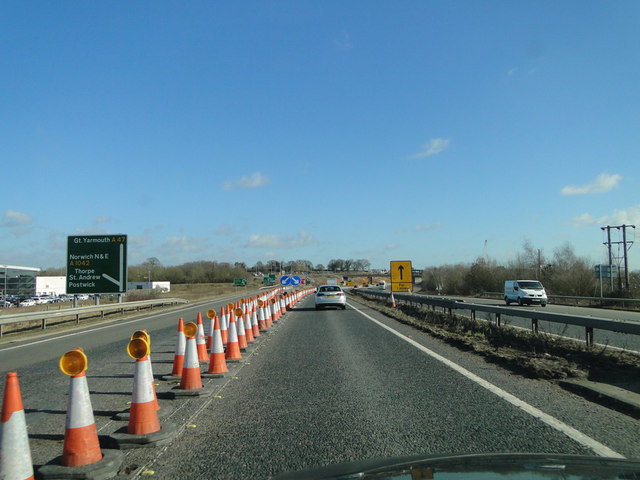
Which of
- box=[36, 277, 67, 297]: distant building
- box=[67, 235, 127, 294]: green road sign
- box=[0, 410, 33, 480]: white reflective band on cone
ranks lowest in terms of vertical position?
box=[36, 277, 67, 297]: distant building

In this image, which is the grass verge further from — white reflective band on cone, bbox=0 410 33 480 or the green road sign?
the green road sign

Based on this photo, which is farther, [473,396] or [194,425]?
[473,396]

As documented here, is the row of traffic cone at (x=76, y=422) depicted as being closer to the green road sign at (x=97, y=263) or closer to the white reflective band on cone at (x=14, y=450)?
the white reflective band on cone at (x=14, y=450)

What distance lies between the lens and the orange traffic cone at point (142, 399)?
5121mm

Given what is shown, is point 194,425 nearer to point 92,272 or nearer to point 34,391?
point 34,391

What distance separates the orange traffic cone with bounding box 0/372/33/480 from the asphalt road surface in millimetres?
883

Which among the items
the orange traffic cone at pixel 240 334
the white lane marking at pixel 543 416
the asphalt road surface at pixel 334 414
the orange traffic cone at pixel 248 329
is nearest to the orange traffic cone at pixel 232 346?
the asphalt road surface at pixel 334 414

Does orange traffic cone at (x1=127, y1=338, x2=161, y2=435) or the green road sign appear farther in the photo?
the green road sign

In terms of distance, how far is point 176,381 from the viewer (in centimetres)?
825

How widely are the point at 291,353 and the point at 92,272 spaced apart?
19260 mm

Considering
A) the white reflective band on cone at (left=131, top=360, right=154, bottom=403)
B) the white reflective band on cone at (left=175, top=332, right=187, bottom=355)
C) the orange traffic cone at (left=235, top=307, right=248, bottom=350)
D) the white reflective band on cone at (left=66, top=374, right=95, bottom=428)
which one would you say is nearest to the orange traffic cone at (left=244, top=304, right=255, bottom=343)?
the orange traffic cone at (left=235, top=307, right=248, bottom=350)

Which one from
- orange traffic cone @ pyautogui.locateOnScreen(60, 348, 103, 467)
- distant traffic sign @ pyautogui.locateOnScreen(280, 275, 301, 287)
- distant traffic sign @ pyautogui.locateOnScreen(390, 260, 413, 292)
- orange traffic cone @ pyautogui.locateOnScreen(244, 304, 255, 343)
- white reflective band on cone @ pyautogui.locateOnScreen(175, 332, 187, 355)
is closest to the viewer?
orange traffic cone @ pyautogui.locateOnScreen(60, 348, 103, 467)

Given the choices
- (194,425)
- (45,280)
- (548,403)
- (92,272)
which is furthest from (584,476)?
(45,280)

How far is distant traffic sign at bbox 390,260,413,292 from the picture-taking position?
95.7 ft
